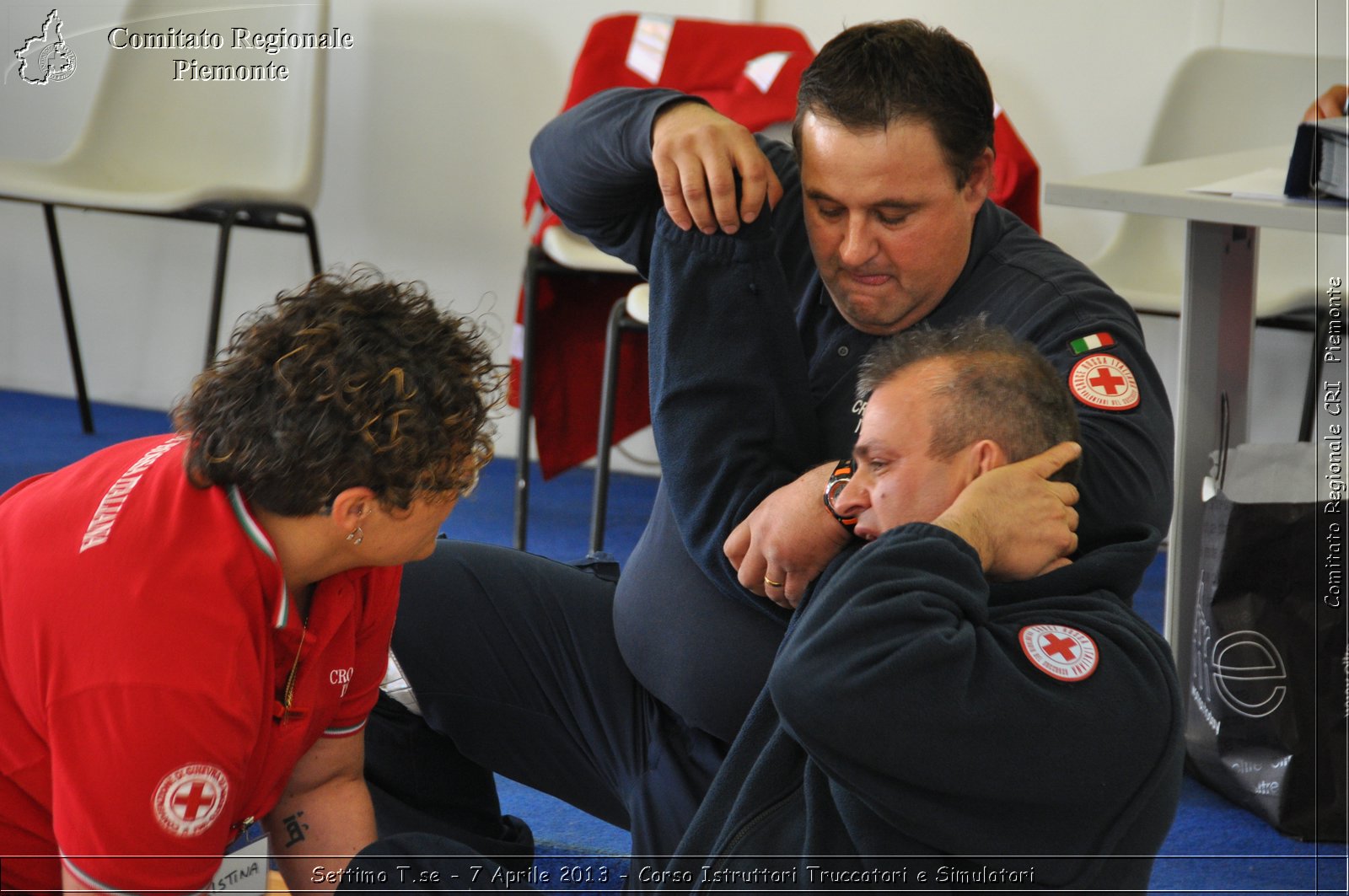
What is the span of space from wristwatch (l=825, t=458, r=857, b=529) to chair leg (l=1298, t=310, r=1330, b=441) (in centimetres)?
166

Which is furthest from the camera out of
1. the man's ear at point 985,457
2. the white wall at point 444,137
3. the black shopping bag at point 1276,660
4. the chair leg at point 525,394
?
the white wall at point 444,137

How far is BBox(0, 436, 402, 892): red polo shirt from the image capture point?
858mm

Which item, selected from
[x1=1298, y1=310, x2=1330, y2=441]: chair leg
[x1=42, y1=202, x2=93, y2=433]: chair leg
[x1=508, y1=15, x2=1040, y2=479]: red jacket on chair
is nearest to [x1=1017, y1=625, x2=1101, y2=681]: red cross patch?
[x1=1298, y1=310, x2=1330, y2=441]: chair leg

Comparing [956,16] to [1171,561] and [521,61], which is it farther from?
[1171,561]

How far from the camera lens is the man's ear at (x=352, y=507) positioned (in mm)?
975

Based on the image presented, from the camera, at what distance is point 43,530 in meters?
0.92

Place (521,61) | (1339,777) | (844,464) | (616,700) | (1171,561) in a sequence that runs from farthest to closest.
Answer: (521,61) → (1171,561) → (1339,777) → (616,700) → (844,464)

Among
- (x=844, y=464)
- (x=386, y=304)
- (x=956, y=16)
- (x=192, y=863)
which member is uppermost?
(x=956, y=16)

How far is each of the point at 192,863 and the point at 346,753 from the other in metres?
0.27

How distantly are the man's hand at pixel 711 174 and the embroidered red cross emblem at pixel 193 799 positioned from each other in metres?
0.63

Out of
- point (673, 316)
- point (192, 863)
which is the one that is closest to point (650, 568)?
point (673, 316)

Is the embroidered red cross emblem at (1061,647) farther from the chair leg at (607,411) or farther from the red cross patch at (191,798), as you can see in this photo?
the chair leg at (607,411)

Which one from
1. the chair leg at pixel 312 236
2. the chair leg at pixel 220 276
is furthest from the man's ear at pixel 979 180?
the chair leg at pixel 312 236

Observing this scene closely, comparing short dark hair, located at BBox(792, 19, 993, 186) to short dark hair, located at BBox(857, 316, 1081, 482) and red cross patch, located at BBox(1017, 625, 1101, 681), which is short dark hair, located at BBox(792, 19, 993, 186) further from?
red cross patch, located at BBox(1017, 625, 1101, 681)
